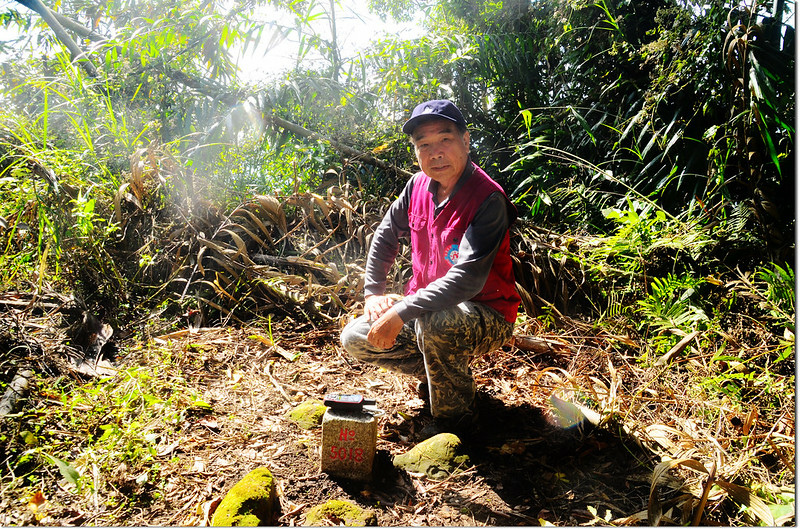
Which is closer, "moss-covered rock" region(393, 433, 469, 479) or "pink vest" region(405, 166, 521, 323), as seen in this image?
"moss-covered rock" region(393, 433, 469, 479)

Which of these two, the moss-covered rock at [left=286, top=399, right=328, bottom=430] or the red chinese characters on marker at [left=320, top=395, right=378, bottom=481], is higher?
the red chinese characters on marker at [left=320, top=395, right=378, bottom=481]

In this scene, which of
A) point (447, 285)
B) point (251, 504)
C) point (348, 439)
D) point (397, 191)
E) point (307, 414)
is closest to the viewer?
point (251, 504)

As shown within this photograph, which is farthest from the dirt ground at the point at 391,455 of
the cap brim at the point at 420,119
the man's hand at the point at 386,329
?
the cap brim at the point at 420,119

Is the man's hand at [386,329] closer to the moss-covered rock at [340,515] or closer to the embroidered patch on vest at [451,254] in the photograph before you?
the embroidered patch on vest at [451,254]

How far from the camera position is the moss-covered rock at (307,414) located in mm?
2139

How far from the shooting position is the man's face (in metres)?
→ 2.02

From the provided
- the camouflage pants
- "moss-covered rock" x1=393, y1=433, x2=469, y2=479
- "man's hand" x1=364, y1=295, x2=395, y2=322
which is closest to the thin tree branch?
"man's hand" x1=364, y1=295, x2=395, y2=322

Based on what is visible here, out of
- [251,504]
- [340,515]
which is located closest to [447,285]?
[340,515]

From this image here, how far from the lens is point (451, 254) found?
207 cm

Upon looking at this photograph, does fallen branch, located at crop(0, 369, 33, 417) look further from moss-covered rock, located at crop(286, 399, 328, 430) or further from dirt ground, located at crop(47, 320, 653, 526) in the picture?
moss-covered rock, located at crop(286, 399, 328, 430)

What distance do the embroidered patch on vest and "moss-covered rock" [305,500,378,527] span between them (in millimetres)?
1023

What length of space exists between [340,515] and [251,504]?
0.29 m

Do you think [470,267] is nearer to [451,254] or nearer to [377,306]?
[451,254]

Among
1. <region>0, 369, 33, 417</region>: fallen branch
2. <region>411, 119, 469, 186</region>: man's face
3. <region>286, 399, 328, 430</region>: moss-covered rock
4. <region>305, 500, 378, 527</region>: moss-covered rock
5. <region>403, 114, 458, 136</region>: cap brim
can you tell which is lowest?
<region>305, 500, 378, 527</region>: moss-covered rock
